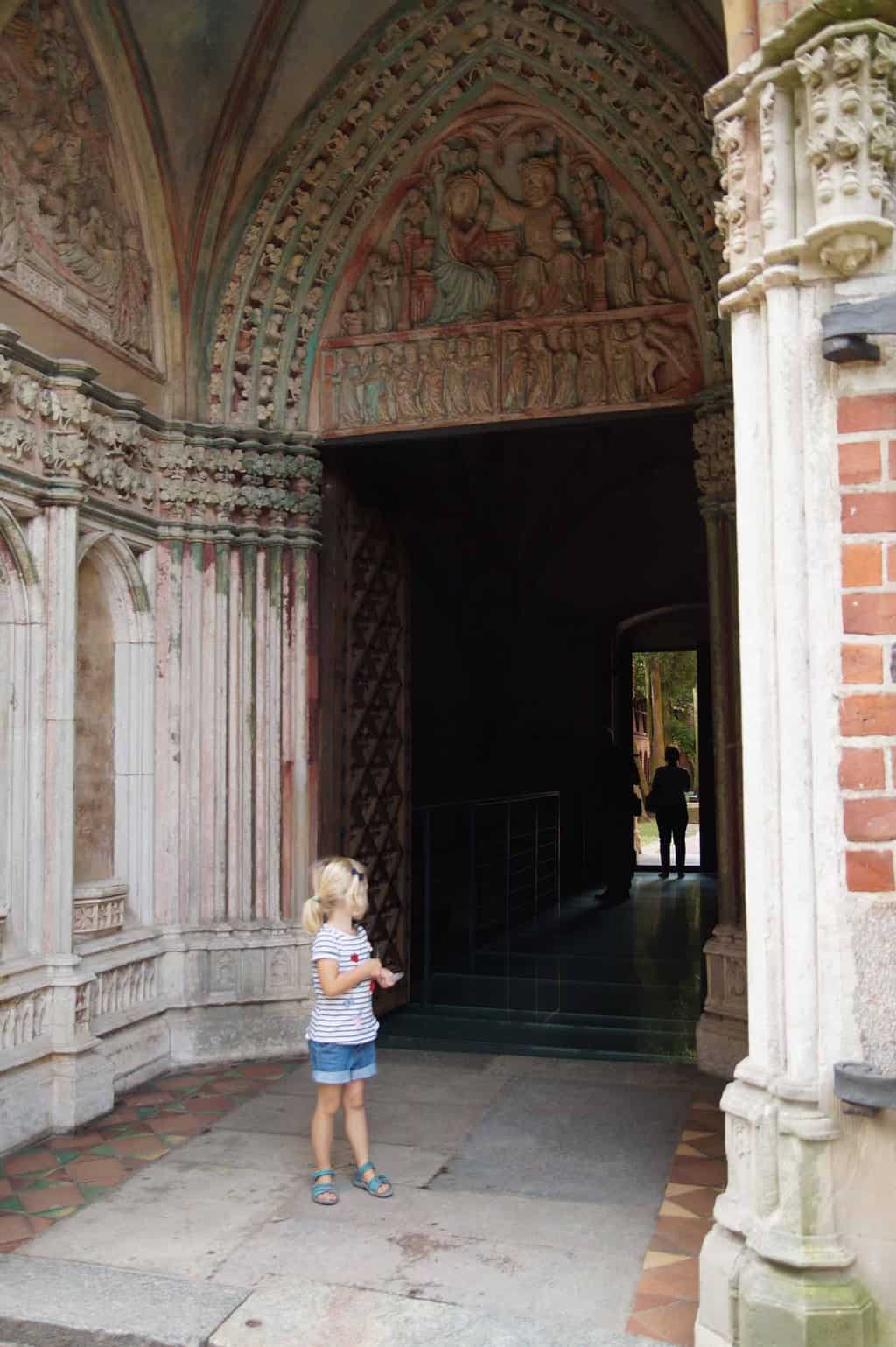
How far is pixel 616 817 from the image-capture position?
12.0 meters

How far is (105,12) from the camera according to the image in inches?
217

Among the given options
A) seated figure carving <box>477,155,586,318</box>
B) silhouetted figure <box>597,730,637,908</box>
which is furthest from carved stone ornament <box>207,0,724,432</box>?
silhouetted figure <box>597,730,637,908</box>

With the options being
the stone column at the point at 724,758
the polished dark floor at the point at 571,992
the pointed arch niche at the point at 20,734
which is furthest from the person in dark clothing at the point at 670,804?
the pointed arch niche at the point at 20,734

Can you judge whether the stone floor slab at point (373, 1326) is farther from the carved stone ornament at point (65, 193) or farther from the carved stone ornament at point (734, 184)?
the carved stone ornament at point (65, 193)

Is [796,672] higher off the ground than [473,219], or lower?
lower

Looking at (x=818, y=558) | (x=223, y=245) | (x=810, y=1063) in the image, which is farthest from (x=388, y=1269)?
(x=223, y=245)

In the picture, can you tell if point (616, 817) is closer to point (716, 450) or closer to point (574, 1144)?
point (716, 450)

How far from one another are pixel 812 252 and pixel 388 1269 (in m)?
3.11

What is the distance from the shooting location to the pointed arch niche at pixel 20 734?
4.88 meters

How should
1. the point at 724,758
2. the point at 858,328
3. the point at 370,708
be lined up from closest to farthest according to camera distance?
the point at 858,328 < the point at 724,758 < the point at 370,708

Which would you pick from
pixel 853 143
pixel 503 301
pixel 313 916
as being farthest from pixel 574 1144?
pixel 503 301

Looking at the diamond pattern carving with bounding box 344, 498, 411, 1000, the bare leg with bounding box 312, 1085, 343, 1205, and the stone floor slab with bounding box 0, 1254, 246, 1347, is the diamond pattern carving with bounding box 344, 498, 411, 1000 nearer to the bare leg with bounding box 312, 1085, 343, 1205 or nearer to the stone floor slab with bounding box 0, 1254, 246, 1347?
the bare leg with bounding box 312, 1085, 343, 1205

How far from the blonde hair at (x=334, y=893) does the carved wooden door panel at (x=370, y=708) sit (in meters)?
2.40

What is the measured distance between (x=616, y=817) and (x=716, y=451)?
6872 mm
